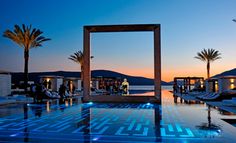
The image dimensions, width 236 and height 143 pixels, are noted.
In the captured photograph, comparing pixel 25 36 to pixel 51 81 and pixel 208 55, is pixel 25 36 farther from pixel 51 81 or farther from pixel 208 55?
pixel 208 55

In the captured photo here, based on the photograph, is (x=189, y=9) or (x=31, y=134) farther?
(x=189, y=9)

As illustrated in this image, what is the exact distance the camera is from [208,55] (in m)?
48.2

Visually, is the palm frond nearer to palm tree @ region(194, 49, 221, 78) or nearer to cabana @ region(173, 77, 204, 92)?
cabana @ region(173, 77, 204, 92)

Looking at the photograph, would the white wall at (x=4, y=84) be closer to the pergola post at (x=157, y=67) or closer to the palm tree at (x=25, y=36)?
the palm tree at (x=25, y=36)

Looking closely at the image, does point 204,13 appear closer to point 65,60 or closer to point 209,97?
point 209,97

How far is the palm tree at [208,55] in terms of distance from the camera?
4799 centimetres

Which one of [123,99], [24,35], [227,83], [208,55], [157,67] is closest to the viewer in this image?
[157,67]

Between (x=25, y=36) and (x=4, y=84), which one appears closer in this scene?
(x=4, y=84)

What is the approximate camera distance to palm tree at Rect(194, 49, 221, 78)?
48.0m

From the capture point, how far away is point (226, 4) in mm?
24594

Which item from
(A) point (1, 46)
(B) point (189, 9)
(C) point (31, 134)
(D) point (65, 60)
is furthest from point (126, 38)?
(C) point (31, 134)

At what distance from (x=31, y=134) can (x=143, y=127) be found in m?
3.37

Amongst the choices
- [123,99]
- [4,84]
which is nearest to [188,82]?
[123,99]

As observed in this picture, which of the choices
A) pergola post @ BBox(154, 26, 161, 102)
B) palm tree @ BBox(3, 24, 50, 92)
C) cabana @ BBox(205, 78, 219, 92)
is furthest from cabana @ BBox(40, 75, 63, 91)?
cabana @ BBox(205, 78, 219, 92)
